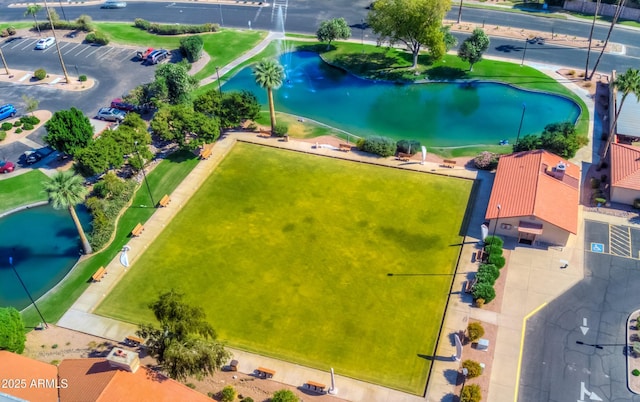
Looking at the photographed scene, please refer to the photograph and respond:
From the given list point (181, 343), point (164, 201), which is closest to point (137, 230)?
point (164, 201)

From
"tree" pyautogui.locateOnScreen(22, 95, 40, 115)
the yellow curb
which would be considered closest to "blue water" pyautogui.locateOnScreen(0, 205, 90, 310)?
"tree" pyautogui.locateOnScreen(22, 95, 40, 115)

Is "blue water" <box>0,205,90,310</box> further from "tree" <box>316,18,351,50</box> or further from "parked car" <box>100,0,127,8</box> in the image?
"parked car" <box>100,0,127,8</box>

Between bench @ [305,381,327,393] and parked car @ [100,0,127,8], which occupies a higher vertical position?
parked car @ [100,0,127,8]

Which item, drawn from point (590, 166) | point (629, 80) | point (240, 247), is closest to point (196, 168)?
point (240, 247)

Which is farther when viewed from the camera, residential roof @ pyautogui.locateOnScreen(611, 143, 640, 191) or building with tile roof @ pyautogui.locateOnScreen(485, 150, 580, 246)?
residential roof @ pyautogui.locateOnScreen(611, 143, 640, 191)

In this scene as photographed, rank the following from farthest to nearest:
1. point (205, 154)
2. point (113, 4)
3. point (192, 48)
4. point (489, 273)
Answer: point (113, 4)
point (192, 48)
point (205, 154)
point (489, 273)

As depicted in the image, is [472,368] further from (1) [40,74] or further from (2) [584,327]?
(1) [40,74]
